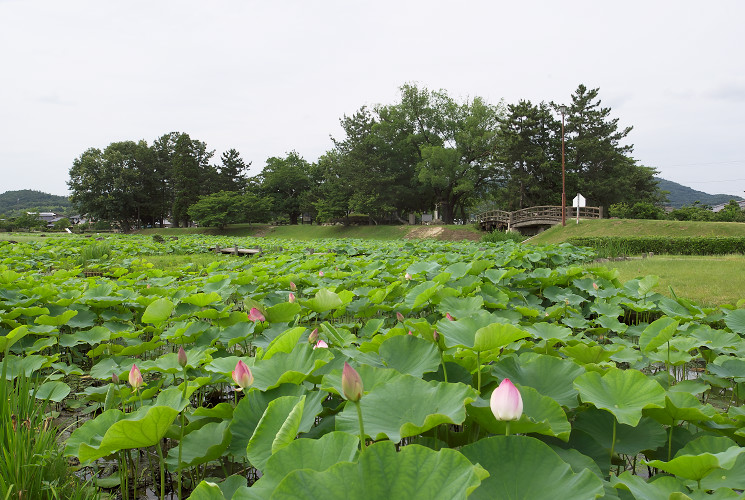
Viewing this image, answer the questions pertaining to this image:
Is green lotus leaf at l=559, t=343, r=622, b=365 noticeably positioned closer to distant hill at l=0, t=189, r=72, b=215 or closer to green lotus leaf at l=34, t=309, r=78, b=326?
green lotus leaf at l=34, t=309, r=78, b=326

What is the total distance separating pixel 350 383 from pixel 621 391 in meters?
0.84

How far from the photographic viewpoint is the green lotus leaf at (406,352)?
1434mm

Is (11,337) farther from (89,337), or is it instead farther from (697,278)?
(697,278)

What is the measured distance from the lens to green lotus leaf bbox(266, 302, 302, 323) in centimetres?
241

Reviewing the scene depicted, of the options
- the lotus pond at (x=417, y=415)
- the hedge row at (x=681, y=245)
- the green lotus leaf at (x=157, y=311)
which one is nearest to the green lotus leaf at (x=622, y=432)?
the lotus pond at (x=417, y=415)

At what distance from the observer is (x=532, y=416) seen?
1.14 m

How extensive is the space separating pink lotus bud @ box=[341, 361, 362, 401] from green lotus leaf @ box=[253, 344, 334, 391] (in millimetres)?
438

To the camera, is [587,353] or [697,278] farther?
[697,278]

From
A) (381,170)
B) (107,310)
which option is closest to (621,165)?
(381,170)

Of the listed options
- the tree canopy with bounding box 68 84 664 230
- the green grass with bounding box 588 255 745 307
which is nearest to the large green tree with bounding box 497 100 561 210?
the tree canopy with bounding box 68 84 664 230

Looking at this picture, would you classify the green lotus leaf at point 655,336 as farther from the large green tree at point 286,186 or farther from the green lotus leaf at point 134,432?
the large green tree at point 286,186

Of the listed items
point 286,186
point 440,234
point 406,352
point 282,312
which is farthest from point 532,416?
point 286,186

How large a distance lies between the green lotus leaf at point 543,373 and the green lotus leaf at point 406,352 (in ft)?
0.73

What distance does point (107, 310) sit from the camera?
3436mm
